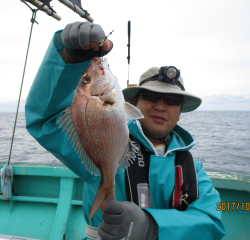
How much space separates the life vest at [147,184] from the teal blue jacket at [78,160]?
0.17 feet

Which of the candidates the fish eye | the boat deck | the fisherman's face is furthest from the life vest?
the boat deck

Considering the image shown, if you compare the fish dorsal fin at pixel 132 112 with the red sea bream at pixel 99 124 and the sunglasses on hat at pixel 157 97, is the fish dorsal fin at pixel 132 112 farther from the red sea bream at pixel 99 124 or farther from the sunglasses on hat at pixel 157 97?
the sunglasses on hat at pixel 157 97

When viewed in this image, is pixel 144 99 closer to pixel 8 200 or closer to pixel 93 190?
pixel 93 190

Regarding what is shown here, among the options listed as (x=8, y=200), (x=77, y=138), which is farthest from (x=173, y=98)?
(x=8, y=200)

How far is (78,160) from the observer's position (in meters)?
1.41

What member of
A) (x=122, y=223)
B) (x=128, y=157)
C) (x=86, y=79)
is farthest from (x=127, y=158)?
(x=86, y=79)

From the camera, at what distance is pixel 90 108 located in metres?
1.19

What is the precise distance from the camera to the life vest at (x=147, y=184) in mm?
1623

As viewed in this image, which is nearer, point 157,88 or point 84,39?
point 84,39

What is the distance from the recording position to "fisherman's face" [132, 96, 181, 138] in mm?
1962

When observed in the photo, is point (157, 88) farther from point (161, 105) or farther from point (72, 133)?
point (72, 133)

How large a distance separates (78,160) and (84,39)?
84 centimetres

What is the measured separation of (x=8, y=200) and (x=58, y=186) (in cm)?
87
